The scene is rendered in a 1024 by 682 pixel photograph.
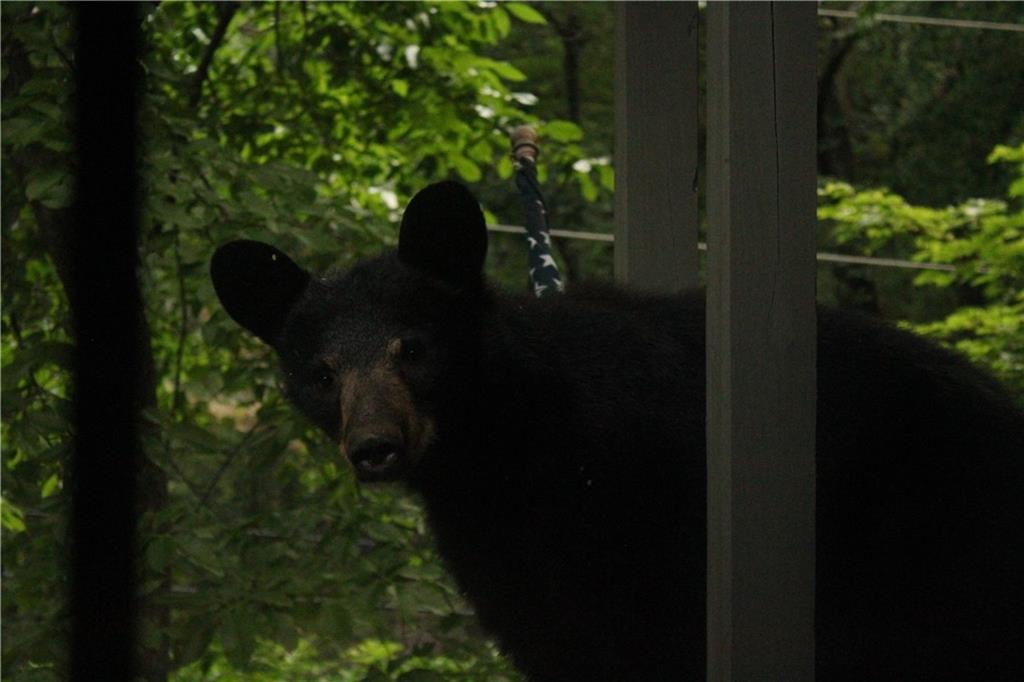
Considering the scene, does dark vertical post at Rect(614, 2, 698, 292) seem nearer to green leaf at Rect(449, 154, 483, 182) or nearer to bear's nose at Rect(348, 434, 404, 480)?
bear's nose at Rect(348, 434, 404, 480)

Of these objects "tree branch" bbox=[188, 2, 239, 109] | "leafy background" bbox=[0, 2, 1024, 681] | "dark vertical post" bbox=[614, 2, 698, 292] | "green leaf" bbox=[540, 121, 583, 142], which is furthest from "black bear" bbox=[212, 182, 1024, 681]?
"tree branch" bbox=[188, 2, 239, 109]

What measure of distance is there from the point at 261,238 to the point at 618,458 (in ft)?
6.27

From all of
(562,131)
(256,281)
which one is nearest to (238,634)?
(256,281)

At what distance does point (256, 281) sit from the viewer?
356 cm

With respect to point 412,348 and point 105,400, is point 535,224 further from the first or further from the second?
point 105,400

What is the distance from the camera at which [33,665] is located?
4.56m

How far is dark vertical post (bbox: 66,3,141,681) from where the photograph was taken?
4.60 m

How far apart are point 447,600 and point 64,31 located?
85.6 inches

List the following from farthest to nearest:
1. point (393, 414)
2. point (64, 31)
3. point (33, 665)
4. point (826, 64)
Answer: point (826, 64) → point (64, 31) → point (33, 665) → point (393, 414)

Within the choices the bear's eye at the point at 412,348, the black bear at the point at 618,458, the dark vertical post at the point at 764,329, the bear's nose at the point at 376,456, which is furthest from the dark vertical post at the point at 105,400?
the dark vertical post at the point at 764,329

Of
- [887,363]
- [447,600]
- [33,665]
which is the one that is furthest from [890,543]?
[33,665]

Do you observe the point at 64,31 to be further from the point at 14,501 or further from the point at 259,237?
the point at 14,501

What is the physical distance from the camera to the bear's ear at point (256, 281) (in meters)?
3.53

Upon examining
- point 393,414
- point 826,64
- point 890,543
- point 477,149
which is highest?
point 826,64
